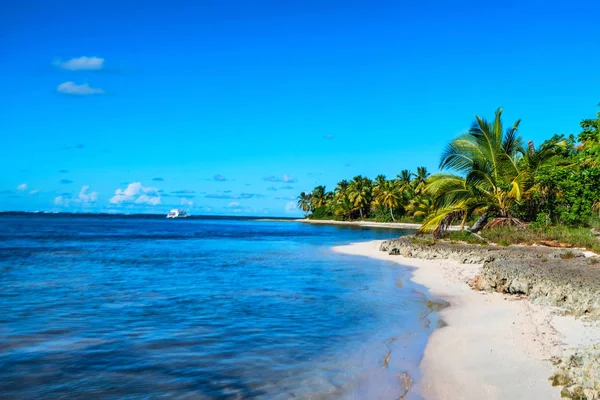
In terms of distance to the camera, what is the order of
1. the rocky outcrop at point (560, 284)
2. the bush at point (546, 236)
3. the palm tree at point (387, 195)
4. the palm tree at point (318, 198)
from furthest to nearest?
the palm tree at point (318, 198) → the palm tree at point (387, 195) → the bush at point (546, 236) → the rocky outcrop at point (560, 284)

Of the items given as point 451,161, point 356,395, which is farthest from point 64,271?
point 451,161

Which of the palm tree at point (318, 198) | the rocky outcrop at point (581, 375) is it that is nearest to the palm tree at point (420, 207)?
the palm tree at point (318, 198)

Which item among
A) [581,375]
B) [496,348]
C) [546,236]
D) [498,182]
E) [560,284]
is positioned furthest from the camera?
[498,182]

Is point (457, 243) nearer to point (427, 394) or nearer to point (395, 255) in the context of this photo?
point (395, 255)

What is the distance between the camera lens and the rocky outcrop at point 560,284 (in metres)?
5.16

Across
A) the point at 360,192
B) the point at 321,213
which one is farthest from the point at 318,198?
the point at 360,192

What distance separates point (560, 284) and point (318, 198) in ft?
366

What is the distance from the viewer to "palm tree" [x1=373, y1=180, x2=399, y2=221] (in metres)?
81.2

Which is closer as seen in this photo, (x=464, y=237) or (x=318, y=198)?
(x=464, y=237)

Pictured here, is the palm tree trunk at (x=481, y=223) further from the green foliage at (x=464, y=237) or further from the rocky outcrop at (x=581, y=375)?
the rocky outcrop at (x=581, y=375)

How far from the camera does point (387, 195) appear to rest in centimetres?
8138

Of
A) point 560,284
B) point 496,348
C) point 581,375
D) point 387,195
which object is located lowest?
point 496,348

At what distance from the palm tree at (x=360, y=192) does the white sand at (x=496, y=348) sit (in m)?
81.7

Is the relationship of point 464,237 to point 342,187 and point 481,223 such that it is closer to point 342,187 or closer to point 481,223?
point 481,223
